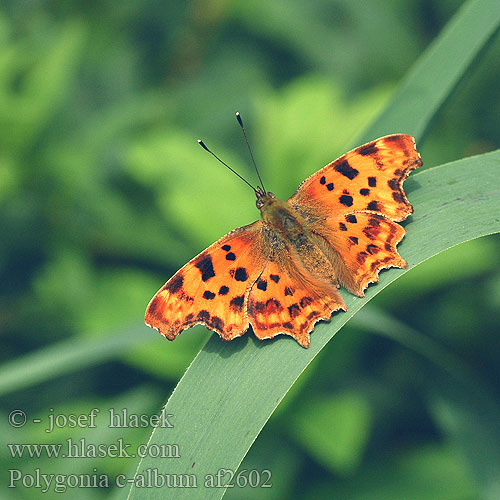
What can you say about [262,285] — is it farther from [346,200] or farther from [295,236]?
[346,200]

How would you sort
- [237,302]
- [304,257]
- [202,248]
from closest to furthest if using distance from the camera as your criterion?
[237,302]
[304,257]
[202,248]

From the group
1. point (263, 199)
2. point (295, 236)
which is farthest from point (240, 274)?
point (263, 199)

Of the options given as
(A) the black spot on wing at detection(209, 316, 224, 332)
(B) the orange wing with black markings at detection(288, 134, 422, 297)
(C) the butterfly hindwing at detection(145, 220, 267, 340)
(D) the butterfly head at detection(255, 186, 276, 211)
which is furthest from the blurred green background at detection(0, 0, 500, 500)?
(A) the black spot on wing at detection(209, 316, 224, 332)

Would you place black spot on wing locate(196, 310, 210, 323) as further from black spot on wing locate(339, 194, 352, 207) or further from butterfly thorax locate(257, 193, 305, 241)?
black spot on wing locate(339, 194, 352, 207)

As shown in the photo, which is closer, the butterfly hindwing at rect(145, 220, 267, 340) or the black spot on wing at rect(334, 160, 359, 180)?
the butterfly hindwing at rect(145, 220, 267, 340)

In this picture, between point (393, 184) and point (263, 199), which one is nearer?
point (393, 184)

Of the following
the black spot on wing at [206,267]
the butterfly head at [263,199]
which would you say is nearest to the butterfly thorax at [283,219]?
the butterfly head at [263,199]

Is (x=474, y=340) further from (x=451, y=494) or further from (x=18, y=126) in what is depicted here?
(x=18, y=126)

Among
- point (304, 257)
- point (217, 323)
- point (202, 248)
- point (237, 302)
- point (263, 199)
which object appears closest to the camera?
point (217, 323)
